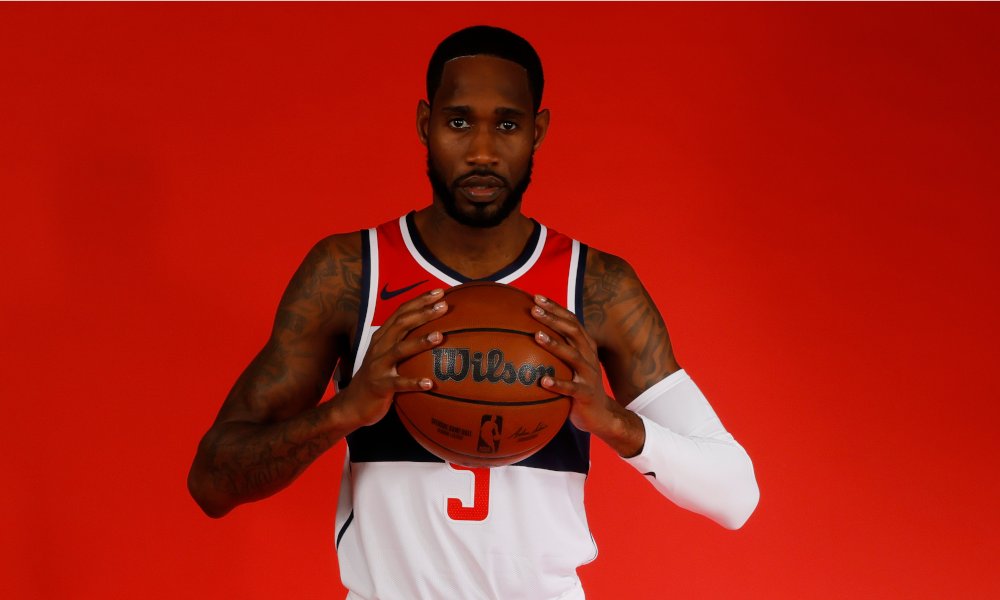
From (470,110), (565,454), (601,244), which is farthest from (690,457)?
(601,244)

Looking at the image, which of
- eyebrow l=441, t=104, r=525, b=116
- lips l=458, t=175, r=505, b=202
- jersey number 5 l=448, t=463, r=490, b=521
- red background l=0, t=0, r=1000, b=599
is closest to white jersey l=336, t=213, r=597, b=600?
jersey number 5 l=448, t=463, r=490, b=521

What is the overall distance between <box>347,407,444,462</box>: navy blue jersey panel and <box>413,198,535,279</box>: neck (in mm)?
275

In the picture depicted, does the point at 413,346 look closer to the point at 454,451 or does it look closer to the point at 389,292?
the point at 454,451

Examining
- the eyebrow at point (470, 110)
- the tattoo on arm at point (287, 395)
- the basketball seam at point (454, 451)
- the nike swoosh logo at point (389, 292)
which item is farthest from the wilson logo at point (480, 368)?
Answer: the eyebrow at point (470, 110)

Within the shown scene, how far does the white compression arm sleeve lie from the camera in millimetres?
1295

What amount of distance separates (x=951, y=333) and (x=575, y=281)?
64.0 inches

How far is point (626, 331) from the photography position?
143 cm

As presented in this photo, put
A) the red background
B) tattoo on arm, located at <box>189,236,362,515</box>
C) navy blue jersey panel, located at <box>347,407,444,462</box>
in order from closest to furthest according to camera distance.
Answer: tattoo on arm, located at <box>189,236,362,515</box> < navy blue jersey panel, located at <box>347,407,444,462</box> < the red background

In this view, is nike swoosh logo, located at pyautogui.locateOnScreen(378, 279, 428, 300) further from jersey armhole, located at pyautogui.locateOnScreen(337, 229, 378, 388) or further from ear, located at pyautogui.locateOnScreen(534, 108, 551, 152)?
ear, located at pyautogui.locateOnScreen(534, 108, 551, 152)

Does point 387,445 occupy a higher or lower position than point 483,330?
lower

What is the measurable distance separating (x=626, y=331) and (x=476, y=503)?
1.19 ft

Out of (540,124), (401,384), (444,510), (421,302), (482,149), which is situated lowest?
(444,510)

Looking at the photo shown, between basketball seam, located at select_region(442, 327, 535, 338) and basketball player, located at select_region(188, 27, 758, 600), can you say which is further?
basketball player, located at select_region(188, 27, 758, 600)

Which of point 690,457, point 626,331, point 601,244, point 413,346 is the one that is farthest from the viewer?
point 601,244
